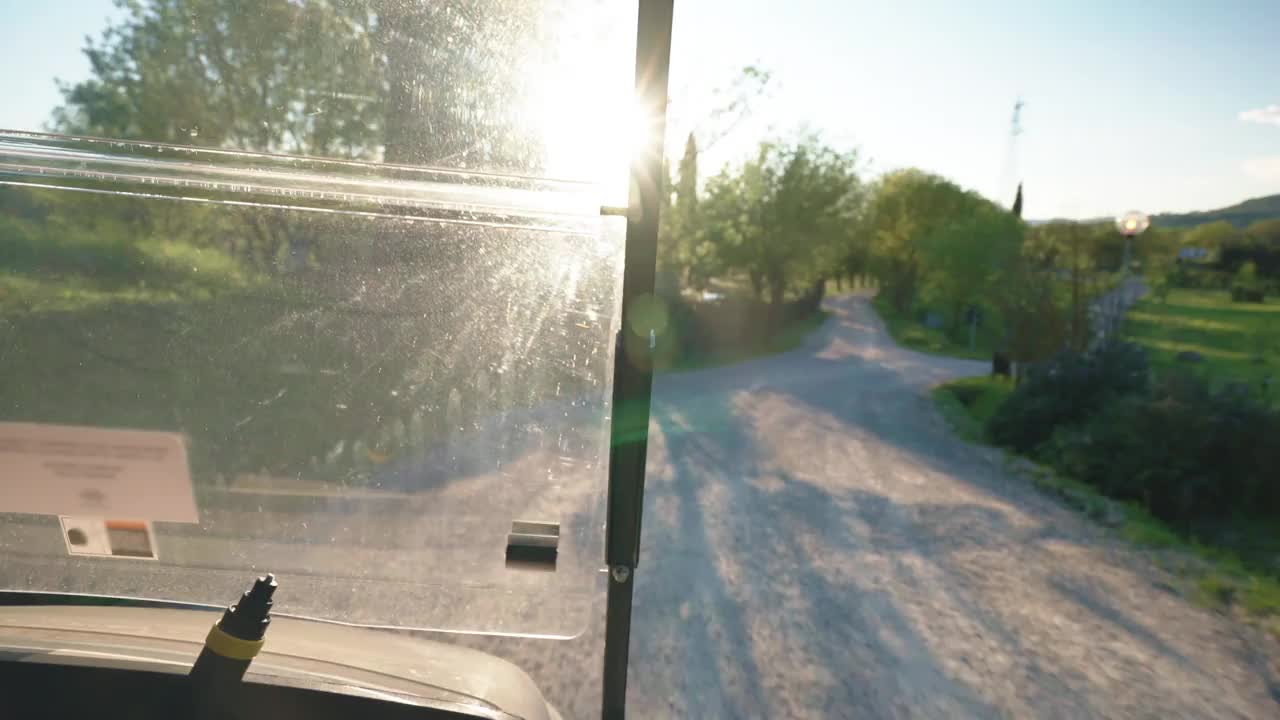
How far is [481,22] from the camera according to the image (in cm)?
104

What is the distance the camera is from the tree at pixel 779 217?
20.0m

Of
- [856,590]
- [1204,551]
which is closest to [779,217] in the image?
[1204,551]

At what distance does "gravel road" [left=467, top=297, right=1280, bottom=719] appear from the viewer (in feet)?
12.2

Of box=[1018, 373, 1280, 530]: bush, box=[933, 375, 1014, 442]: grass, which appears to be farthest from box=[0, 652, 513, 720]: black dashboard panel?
box=[933, 375, 1014, 442]: grass

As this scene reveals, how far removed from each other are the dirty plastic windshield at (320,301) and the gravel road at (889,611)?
2.38 meters

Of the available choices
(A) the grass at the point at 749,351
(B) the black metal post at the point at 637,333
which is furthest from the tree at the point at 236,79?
(A) the grass at the point at 749,351

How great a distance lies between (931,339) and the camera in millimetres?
27891

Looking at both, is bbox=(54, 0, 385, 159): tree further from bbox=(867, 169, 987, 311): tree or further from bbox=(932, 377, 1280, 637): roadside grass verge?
bbox=(867, 169, 987, 311): tree

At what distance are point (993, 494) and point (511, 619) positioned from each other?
7396 millimetres

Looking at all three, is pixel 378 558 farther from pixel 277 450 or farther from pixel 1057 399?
pixel 1057 399

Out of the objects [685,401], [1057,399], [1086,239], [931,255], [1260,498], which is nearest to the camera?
[1260,498]

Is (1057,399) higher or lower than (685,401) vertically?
higher

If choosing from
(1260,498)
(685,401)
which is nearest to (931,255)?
(685,401)

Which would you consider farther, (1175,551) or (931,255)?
(931,255)
